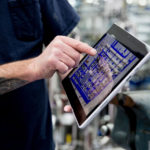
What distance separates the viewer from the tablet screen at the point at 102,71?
2.09 ft

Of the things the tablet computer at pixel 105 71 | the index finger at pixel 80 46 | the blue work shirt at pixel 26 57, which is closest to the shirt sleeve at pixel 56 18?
the blue work shirt at pixel 26 57

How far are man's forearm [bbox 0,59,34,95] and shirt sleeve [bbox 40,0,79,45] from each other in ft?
1.32

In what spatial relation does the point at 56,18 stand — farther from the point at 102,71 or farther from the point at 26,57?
the point at 102,71

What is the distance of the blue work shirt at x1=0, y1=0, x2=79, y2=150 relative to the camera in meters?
1.04

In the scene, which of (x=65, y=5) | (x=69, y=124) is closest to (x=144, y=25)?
(x=69, y=124)

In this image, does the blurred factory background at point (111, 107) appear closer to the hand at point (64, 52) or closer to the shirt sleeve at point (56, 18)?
the shirt sleeve at point (56, 18)

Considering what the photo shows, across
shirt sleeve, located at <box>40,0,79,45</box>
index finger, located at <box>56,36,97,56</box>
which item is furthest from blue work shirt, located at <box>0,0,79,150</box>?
index finger, located at <box>56,36,97,56</box>

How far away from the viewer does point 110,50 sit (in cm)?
71

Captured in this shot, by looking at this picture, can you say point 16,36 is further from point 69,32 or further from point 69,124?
point 69,124

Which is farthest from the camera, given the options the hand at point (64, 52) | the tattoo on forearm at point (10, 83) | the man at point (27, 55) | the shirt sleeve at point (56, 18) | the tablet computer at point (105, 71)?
the shirt sleeve at point (56, 18)

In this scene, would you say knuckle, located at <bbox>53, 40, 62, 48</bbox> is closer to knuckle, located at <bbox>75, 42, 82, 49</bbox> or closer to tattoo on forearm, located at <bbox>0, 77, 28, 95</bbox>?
knuckle, located at <bbox>75, 42, 82, 49</bbox>

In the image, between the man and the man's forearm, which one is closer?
the man's forearm

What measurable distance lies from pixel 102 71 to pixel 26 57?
477mm

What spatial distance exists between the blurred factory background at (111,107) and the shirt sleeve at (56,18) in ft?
0.28
